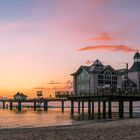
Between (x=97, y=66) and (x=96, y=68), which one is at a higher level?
(x=97, y=66)

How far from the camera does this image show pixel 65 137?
2558cm

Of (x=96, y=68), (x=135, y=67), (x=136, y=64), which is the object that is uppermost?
(x=136, y=64)

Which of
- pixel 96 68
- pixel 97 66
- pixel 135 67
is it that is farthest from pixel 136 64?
pixel 96 68

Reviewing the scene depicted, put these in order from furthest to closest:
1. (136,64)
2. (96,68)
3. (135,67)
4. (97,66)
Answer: (136,64) < (135,67) < (97,66) < (96,68)

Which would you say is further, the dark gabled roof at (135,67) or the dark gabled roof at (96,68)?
the dark gabled roof at (135,67)

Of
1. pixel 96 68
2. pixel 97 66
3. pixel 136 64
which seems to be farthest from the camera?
pixel 136 64

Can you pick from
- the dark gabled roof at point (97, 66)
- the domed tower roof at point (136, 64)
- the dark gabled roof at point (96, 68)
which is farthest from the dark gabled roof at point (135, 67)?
the dark gabled roof at point (97, 66)

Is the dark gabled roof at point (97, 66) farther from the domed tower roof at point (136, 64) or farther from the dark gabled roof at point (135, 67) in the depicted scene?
the domed tower roof at point (136, 64)

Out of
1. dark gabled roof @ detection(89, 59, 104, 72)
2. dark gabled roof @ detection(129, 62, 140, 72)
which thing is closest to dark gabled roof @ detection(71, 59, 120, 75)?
dark gabled roof @ detection(89, 59, 104, 72)

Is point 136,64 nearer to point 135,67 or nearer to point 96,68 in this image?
point 135,67

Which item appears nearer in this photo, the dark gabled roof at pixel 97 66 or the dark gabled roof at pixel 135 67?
the dark gabled roof at pixel 97 66

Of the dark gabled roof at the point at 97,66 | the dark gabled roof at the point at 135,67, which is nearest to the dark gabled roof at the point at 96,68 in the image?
the dark gabled roof at the point at 97,66

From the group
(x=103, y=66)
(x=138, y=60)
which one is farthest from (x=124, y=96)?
(x=138, y=60)

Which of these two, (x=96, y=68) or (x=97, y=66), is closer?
(x=96, y=68)
